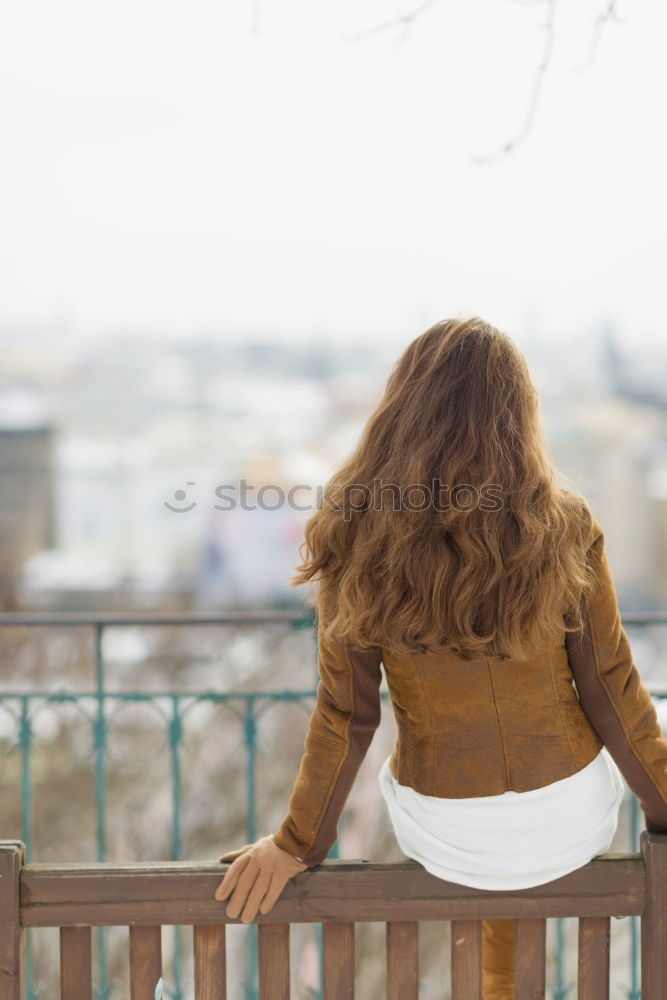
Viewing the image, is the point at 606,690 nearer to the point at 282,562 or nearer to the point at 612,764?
the point at 612,764

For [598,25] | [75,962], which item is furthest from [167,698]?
[598,25]

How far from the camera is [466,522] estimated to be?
48.9 inches

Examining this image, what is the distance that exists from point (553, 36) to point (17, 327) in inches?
1903

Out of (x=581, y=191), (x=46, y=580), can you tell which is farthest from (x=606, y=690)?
(x=581, y=191)

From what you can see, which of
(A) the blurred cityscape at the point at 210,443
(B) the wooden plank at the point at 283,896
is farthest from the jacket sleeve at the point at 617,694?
(A) the blurred cityscape at the point at 210,443

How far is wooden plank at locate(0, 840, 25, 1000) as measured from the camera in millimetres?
1234

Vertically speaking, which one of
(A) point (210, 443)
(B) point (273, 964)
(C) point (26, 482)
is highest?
(B) point (273, 964)

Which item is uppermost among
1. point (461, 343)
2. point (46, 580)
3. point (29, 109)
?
point (29, 109)

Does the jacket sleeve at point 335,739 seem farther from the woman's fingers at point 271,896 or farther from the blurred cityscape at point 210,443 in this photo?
the blurred cityscape at point 210,443

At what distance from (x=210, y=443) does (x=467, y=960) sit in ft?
147

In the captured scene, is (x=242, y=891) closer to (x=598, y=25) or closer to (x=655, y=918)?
(x=655, y=918)

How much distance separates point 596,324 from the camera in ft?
155

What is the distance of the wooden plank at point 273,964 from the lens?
4.15 feet

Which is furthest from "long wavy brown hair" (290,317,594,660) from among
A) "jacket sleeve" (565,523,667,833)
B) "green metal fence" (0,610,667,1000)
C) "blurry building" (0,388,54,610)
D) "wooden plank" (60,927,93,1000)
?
"blurry building" (0,388,54,610)
